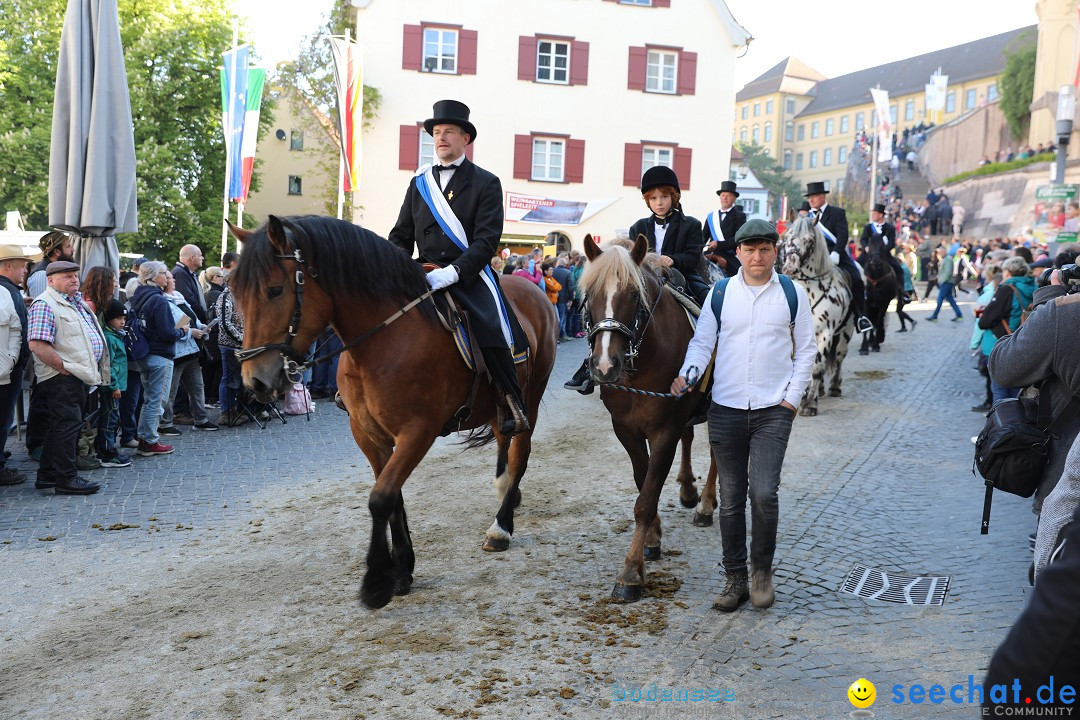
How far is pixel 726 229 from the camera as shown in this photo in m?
8.86

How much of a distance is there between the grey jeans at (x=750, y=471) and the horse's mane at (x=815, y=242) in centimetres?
653

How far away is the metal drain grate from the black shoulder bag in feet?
4.26

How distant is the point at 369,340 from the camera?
4.83 metres

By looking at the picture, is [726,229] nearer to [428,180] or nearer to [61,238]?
[428,180]

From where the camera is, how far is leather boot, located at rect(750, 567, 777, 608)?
4.95m

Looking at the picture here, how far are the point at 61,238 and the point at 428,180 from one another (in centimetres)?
565

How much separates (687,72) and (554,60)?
16.6 ft

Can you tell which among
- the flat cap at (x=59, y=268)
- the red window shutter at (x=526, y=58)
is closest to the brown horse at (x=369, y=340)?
the flat cap at (x=59, y=268)

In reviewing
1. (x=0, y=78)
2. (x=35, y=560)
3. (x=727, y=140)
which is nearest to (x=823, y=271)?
(x=35, y=560)

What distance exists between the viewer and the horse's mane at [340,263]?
4320 mm

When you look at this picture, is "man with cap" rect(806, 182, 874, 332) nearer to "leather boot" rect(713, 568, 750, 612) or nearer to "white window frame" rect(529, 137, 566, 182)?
"leather boot" rect(713, 568, 750, 612)

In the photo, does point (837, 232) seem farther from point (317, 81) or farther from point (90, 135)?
point (317, 81)

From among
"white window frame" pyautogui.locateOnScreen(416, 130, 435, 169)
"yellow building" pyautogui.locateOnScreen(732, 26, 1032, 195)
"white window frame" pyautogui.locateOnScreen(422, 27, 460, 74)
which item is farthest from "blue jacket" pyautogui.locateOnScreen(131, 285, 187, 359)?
"yellow building" pyautogui.locateOnScreen(732, 26, 1032, 195)

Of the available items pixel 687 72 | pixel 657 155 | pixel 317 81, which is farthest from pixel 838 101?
pixel 317 81
